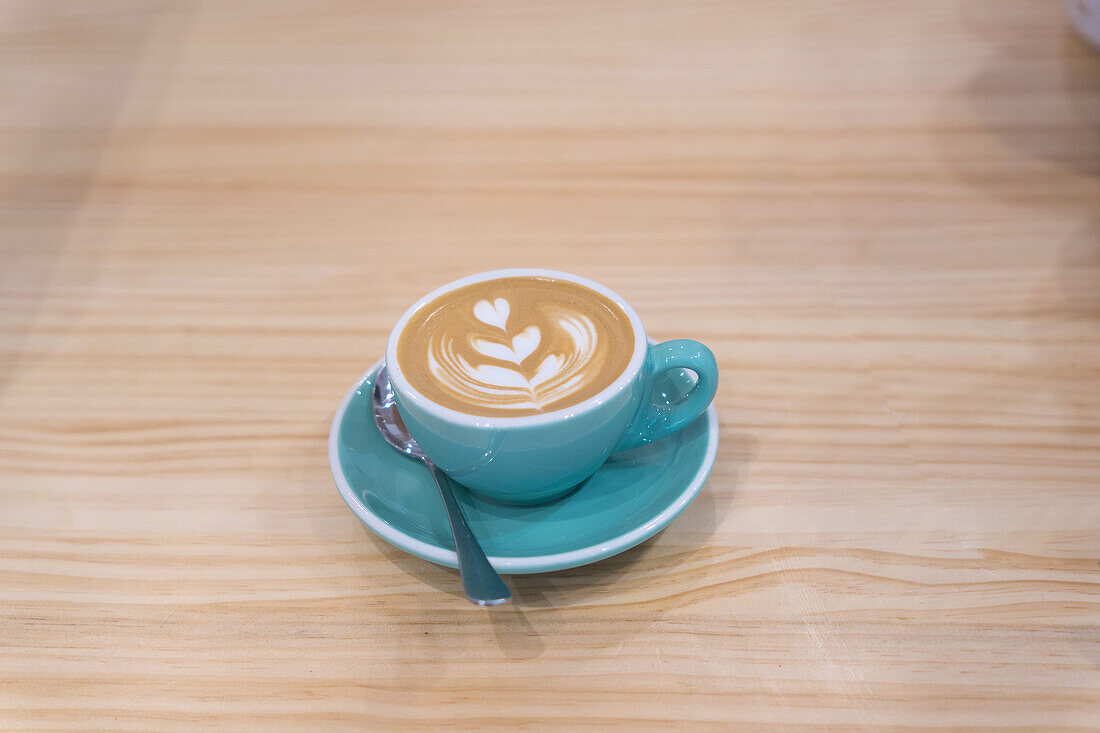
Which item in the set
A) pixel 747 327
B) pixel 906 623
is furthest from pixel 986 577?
pixel 747 327

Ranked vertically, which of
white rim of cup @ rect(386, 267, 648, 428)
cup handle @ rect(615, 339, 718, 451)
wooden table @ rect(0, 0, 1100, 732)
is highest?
white rim of cup @ rect(386, 267, 648, 428)

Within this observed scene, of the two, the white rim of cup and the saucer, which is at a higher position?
the white rim of cup

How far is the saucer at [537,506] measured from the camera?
405 mm

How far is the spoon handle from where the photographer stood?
14.5 inches

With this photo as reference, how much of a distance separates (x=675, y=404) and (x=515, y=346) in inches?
3.2

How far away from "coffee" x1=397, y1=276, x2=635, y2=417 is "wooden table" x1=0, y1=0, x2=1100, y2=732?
0.28 feet

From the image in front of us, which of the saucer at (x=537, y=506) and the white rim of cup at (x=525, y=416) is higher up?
the white rim of cup at (x=525, y=416)

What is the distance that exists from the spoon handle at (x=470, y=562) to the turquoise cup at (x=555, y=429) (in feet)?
0.04

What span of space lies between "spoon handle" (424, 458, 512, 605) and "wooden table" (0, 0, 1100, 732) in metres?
0.04

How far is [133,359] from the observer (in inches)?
23.6

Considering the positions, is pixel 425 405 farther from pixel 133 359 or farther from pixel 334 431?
pixel 133 359

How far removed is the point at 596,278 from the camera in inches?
26.6

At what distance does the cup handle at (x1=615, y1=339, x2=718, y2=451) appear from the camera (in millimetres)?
440

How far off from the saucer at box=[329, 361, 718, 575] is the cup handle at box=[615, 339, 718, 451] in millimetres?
14
